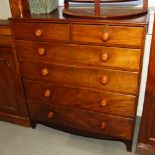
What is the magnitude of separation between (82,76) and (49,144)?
0.70m

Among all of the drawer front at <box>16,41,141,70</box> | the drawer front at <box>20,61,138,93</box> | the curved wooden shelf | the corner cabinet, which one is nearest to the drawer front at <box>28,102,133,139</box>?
the corner cabinet

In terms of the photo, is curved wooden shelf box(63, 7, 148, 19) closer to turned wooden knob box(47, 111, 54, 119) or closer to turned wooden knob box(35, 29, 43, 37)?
turned wooden knob box(35, 29, 43, 37)

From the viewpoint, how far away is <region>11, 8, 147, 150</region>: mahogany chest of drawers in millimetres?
1281

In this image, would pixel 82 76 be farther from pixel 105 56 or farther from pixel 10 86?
pixel 10 86

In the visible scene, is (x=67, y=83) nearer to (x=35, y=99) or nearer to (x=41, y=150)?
(x=35, y=99)

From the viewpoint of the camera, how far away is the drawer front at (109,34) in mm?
1220

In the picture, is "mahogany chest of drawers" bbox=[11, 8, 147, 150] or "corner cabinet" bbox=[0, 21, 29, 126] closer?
"mahogany chest of drawers" bbox=[11, 8, 147, 150]

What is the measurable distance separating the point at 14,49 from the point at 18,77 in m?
0.24

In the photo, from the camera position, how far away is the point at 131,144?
5.35 ft

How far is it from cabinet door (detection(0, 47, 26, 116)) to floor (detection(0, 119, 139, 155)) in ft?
0.65

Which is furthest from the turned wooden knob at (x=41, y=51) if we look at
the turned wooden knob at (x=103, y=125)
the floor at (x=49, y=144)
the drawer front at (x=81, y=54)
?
the floor at (x=49, y=144)

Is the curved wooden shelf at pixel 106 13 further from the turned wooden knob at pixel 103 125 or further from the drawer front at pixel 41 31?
the turned wooden knob at pixel 103 125

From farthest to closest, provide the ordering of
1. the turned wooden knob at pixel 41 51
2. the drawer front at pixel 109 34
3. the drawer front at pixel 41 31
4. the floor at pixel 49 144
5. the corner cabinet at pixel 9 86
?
the floor at pixel 49 144, the corner cabinet at pixel 9 86, the turned wooden knob at pixel 41 51, the drawer front at pixel 41 31, the drawer front at pixel 109 34

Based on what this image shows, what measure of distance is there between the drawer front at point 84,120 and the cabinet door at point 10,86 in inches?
4.9
